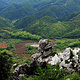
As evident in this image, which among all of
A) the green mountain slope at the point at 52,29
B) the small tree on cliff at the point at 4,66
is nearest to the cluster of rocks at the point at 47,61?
the small tree on cliff at the point at 4,66

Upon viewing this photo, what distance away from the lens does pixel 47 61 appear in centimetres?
2755

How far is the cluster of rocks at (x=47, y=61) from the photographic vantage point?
22.6 m

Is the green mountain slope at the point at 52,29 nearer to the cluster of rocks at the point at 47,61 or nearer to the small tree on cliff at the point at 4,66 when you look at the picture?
the cluster of rocks at the point at 47,61

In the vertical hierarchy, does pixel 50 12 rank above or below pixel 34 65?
above

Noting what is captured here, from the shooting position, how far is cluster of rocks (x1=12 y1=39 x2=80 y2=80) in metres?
22.6

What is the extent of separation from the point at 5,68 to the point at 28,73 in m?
7.96

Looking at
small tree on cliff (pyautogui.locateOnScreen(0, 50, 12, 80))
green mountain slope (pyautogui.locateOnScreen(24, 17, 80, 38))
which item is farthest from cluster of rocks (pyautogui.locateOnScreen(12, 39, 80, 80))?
green mountain slope (pyautogui.locateOnScreen(24, 17, 80, 38))

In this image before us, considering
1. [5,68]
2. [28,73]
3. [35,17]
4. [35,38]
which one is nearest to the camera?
[5,68]

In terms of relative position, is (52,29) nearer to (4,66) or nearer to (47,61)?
(47,61)

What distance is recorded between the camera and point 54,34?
10744 centimetres

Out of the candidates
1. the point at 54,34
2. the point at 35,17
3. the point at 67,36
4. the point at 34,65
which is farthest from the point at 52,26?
the point at 34,65

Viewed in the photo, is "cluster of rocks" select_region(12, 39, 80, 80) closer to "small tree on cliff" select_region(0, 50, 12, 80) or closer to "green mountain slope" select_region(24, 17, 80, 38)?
"small tree on cliff" select_region(0, 50, 12, 80)

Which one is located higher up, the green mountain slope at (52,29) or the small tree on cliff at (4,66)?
the green mountain slope at (52,29)

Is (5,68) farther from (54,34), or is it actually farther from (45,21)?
(45,21)
